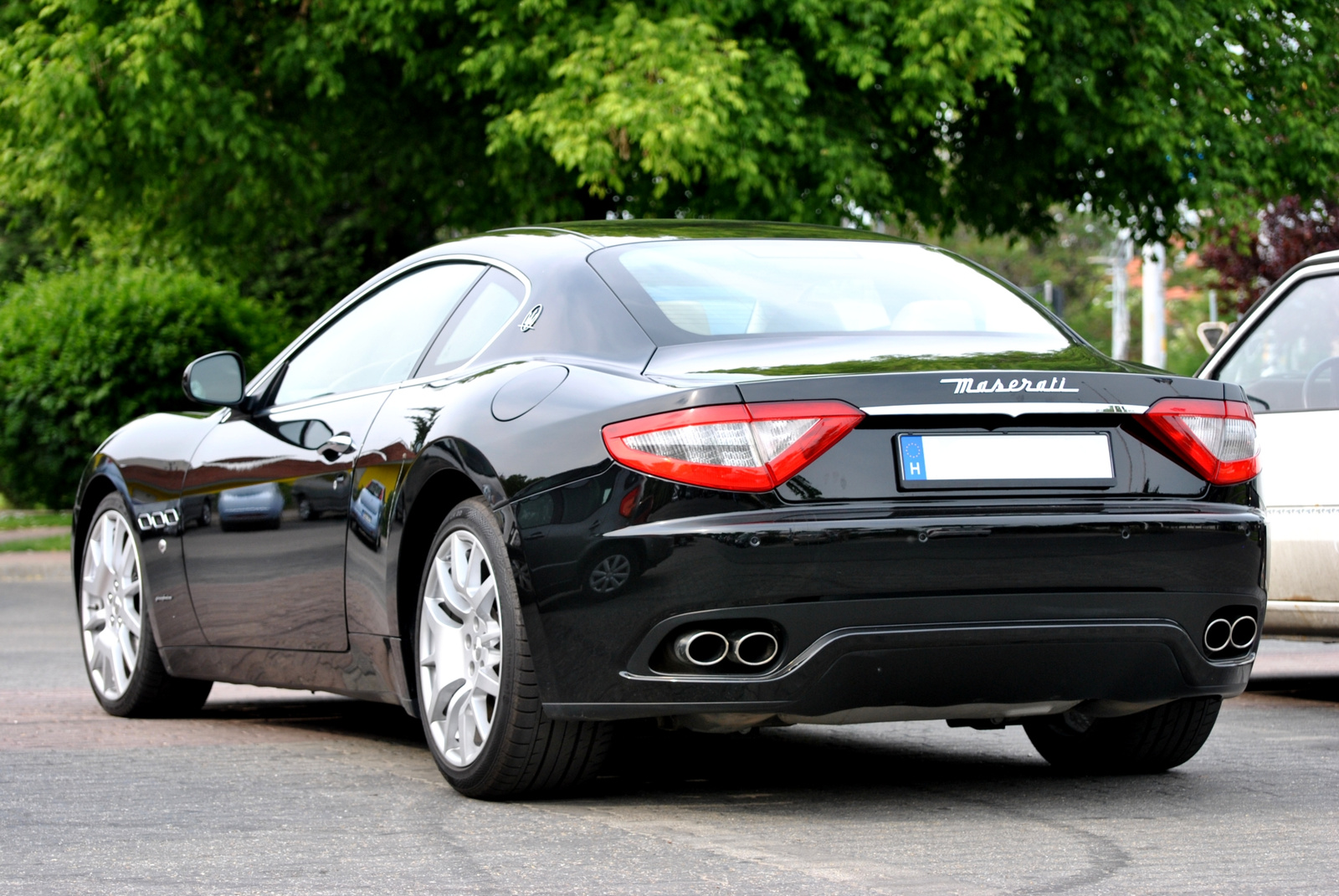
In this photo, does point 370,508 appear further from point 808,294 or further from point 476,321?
point 808,294

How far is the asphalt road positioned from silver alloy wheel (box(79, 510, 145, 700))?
26 cm

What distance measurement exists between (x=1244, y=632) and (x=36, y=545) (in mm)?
14426

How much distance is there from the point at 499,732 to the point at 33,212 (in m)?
29.8

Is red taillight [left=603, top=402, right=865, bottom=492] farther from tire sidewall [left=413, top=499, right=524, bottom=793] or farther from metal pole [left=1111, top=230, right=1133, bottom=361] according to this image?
metal pole [left=1111, top=230, right=1133, bottom=361]

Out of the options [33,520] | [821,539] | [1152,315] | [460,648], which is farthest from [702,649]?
[1152,315]

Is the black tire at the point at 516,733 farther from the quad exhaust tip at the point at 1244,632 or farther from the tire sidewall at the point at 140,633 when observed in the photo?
the tire sidewall at the point at 140,633

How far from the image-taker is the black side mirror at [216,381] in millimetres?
6441

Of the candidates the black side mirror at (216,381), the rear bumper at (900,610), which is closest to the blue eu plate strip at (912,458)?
the rear bumper at (900,610)

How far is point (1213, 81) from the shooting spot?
691 inches

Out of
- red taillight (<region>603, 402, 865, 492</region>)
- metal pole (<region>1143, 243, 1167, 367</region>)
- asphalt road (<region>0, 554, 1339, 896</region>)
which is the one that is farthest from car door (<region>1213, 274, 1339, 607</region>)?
metal pole (<region>1143, 243, 1167, 367</region>)

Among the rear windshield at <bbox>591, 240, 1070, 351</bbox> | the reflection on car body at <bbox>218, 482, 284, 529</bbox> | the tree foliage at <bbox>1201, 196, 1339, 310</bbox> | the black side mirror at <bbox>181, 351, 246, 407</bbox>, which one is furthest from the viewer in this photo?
the tree foliage at <bbox>1201, 196, 1339, 310</bbox>

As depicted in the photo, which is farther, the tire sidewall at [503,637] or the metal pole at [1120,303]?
the metal pole at [1120,303]

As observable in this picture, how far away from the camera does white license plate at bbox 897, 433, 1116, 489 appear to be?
439 centimetres

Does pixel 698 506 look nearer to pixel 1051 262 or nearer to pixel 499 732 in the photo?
pixel 499 732
